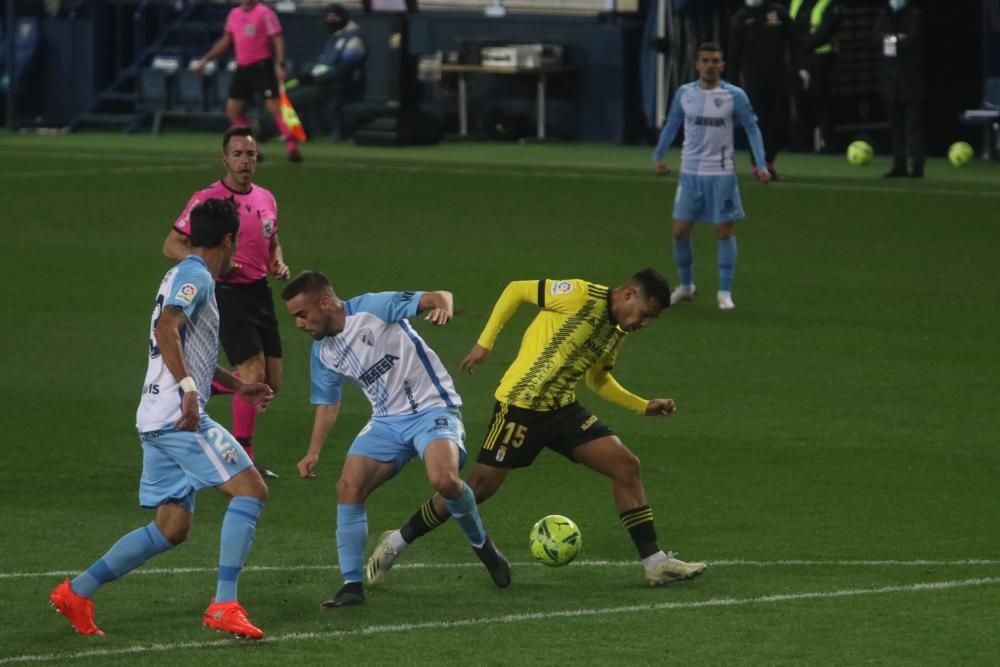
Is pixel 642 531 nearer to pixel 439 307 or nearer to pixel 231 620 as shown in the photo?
pixel 439 307

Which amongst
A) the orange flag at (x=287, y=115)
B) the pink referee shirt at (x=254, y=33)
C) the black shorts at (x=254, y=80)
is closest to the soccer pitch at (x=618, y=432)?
the black shorts at (x=254, y=80)

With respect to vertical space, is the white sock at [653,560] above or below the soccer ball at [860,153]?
below

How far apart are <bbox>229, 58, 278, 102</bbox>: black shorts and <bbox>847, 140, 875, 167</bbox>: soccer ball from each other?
837 cm

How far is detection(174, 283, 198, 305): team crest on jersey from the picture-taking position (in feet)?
27.6

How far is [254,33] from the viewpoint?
30.2 metres

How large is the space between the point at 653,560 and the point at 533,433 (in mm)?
808

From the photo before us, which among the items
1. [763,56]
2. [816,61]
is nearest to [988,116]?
[816,61]

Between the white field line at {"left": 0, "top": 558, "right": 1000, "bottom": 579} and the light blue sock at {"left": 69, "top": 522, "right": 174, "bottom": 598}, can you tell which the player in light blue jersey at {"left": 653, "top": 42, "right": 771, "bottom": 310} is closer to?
the white field line at {"left": 0, "top": 558, "right": 1000, "bottom": 579}

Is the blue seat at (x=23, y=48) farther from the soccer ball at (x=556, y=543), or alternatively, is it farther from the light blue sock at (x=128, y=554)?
the light blue sock at (x=128, y=554)

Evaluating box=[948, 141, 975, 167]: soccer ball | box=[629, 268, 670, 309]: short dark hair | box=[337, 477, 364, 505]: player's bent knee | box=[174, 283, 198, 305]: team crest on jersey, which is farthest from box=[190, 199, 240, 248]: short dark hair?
box=[948, 141, 975, 167]: soccer ball

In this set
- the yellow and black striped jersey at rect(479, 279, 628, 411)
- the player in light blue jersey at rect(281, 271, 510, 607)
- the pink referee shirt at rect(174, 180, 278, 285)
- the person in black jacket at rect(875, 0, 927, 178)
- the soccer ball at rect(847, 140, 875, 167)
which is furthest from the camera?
the soccer ball at rect(847, 140, 875, 167)

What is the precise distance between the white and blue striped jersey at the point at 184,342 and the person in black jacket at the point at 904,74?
19478 mm

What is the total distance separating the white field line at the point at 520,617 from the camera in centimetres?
842

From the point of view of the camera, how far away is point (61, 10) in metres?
40.0
